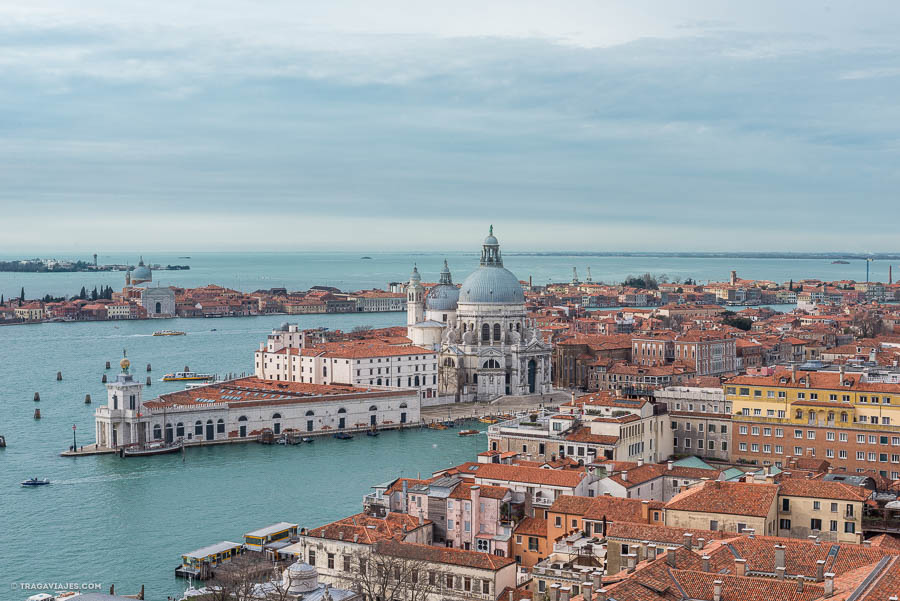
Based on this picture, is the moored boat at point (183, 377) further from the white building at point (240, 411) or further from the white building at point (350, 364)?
the white building at point (240, 411)

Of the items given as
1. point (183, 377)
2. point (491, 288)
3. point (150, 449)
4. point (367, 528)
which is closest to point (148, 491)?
point (150, 449)

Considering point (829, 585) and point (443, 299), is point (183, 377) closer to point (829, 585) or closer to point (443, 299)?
point (443, 299)

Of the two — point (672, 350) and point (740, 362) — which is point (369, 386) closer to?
point (672, 350)

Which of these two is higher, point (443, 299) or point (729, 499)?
point (443, 299)

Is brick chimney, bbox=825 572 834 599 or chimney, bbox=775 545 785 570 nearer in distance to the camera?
brick chimney, bbox=825 572 834 599

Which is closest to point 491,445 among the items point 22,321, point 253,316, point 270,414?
point 270,414

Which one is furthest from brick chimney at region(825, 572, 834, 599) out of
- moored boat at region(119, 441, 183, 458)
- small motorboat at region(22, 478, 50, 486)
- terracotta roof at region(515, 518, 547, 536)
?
moored boat at region(119, 441, 183, 458)

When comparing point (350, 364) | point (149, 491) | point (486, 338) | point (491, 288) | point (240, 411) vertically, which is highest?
point (491, 288)

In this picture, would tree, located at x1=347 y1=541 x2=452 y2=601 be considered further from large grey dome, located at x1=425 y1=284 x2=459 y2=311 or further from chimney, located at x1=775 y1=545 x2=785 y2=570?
large grey dome, located at x1=425 y1=284 x2=459 y2=311
